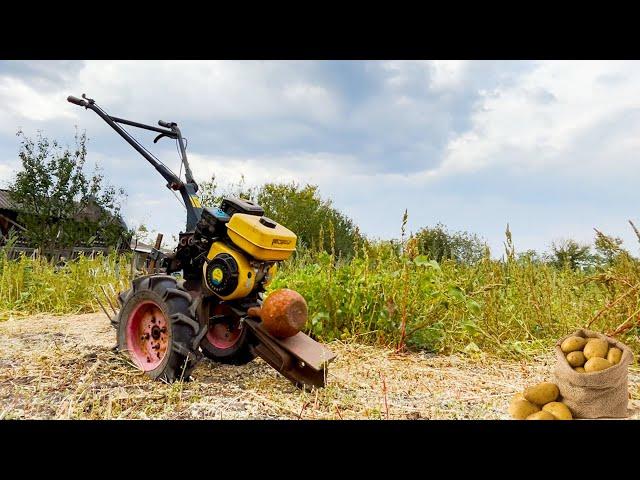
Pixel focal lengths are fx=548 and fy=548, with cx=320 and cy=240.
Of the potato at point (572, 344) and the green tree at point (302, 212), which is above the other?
the green tree at point (302, 212)

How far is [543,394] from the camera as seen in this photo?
2.56 meters

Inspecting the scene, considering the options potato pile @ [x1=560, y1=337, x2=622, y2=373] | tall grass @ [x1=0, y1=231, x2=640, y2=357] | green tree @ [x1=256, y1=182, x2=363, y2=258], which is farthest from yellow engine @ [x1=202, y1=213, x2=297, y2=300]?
green tree @ [x1=256, y1=182, x2=363, y2=258]

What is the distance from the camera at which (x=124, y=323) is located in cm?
328

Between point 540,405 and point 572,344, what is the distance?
0.33 m

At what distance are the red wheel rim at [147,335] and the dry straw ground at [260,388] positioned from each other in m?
0.09

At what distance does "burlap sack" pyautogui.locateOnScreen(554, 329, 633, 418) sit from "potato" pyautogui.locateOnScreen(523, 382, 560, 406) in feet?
0.14

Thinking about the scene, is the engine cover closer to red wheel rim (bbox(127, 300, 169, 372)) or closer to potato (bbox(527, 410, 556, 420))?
red wheel rim (bbox(127, 300, 169, 372))

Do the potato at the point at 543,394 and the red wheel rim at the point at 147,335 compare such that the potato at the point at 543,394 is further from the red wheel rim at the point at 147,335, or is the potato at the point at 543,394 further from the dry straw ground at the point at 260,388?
the red wheel rim at the point at 147,335

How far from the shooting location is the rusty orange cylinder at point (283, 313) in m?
2.98

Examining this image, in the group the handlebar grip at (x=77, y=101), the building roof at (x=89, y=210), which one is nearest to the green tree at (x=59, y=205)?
the building roof at (x=89, y=210)
